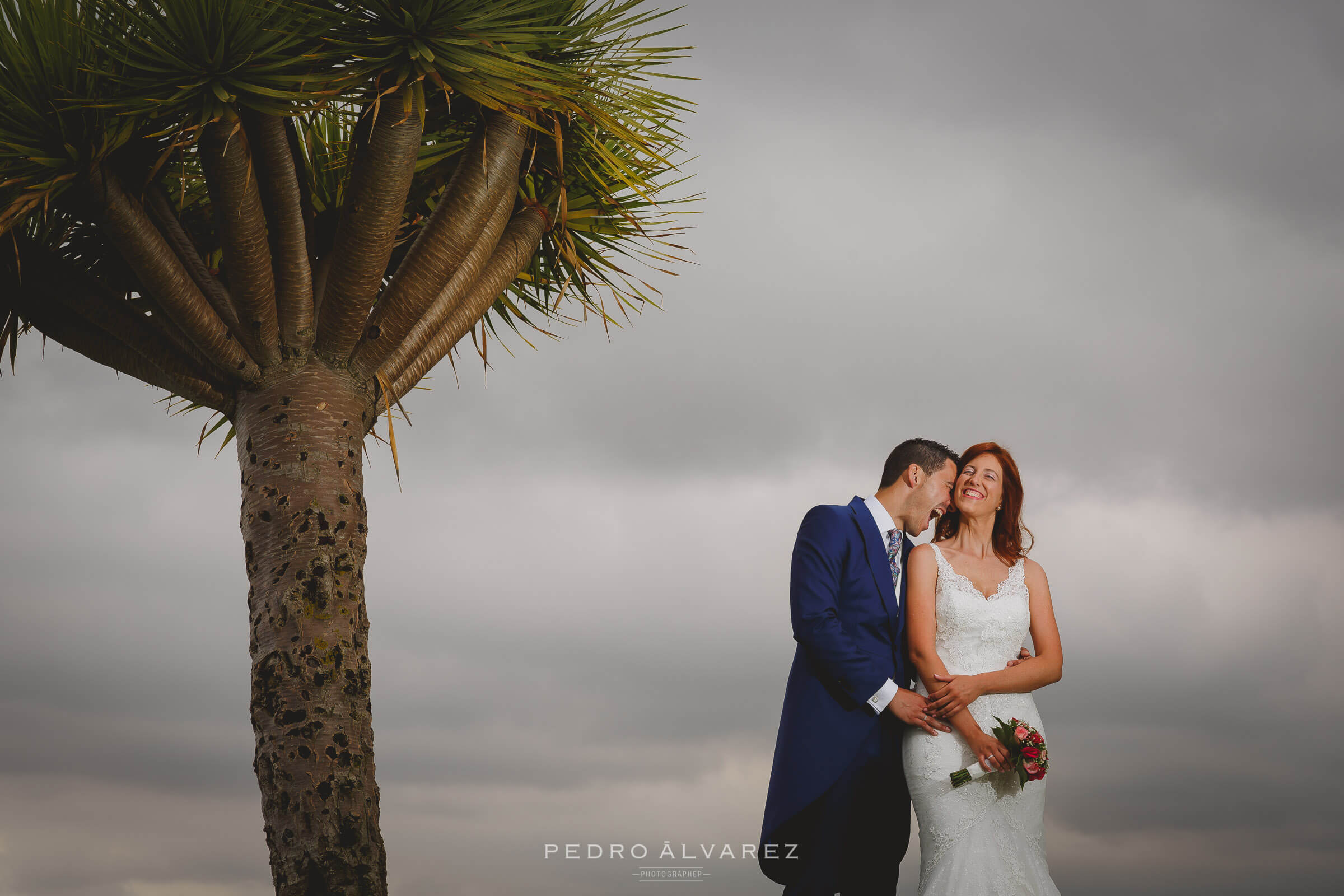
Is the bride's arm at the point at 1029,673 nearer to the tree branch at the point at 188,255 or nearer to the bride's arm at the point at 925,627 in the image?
the bride's arm at the point at 925,627

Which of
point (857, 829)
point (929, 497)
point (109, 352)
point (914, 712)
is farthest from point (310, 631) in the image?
point (929, 497)

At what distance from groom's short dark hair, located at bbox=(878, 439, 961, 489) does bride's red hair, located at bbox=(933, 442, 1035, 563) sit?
9cm

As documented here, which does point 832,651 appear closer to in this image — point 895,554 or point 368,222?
point 895,554

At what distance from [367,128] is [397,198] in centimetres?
50

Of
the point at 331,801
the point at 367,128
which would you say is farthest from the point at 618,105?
the point at 331,801

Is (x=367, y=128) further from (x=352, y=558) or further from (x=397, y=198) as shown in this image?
(x=352, y=558)

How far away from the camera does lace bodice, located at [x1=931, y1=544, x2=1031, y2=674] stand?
452cm

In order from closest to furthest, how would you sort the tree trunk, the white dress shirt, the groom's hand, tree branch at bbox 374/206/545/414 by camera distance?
1. the groom's hand
2. the white dress shirt
3. the tree trunk
4. tree branch at bbox 374/206/545/414

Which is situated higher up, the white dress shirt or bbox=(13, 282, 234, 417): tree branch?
bbox=(13, 282, 234, 417): tree branch

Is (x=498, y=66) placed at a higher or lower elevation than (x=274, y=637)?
higher

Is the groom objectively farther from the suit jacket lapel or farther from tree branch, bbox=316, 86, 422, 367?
tree branch, bbox=316, 86, 422, 367

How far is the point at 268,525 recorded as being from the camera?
5695 millimetres

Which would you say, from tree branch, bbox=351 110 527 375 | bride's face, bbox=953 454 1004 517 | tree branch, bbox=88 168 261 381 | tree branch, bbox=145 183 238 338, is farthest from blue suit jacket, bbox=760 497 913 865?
tree branch, bbox=145 183 238 338

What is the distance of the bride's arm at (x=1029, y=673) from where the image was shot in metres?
4.40
